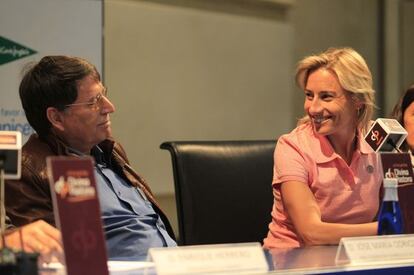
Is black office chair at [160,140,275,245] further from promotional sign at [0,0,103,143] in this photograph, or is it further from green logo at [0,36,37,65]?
green logo at [0,36,37,65]

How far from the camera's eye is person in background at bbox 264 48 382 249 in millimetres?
2299

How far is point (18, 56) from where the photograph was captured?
128 inches

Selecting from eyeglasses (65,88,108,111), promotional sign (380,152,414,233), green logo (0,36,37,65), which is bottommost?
promotional sign (380,152,414,233)

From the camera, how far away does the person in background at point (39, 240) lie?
134 cm

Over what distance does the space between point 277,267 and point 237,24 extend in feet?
9.67

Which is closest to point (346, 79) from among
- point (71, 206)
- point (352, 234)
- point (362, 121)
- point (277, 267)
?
point (362, 121)

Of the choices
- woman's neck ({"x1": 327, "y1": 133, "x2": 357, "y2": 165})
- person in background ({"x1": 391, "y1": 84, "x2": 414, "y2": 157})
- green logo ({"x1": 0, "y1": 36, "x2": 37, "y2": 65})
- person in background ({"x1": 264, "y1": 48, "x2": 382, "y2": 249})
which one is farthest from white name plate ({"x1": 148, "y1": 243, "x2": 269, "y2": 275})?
green logo ({"x1": 0, "y1": 36, "x2": 37, "y2": 65})

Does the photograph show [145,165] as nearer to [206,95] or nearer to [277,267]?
[206,95]

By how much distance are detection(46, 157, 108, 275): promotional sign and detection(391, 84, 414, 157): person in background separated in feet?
6.47

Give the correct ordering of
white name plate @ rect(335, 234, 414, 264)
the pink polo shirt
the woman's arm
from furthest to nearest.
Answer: the pink polo shirt < the woman's arm < white name plate @ rect(335, 234, 414, 264)

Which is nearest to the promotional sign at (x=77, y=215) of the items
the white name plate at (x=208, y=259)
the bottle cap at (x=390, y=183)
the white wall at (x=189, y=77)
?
the white name plate at (x=208, y=259)

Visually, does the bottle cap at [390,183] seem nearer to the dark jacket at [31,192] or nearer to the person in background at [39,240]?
the person in background at [39,240]

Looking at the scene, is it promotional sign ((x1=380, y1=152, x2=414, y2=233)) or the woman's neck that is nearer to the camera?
promotional sign ((x1=380, y1=152, x2=414, y2=233))

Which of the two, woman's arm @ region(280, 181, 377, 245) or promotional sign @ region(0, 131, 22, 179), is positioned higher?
promotional sign @ region(0, 131, 22, 179)
